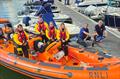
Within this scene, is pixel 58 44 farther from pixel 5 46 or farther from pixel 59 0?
pixel 59 0

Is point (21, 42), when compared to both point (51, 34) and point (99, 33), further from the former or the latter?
point (99, 33)

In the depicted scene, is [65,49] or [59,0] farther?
[59,0]

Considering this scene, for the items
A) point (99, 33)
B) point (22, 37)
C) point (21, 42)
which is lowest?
point (99, 33)

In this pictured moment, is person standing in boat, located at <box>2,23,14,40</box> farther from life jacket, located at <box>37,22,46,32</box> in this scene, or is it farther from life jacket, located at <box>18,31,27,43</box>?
life jacket, located at <box>18,31,27,43</box>

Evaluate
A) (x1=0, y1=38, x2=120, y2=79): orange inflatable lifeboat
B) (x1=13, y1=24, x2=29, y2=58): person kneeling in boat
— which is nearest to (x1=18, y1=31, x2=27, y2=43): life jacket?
(x1=13, y1=24, x2=29, y2=58): person kneeling in boat

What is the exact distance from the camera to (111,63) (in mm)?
10648

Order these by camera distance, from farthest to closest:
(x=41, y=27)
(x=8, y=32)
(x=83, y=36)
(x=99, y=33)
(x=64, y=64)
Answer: (x=99, y=33) < (x=83, y=36) < (x=8, y=32) < (x=41, y=27) < (x=64, y=64)

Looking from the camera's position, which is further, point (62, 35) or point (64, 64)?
point (62, 35)

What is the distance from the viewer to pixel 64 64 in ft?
38.1

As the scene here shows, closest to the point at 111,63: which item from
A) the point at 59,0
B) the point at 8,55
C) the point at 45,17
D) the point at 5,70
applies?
the point at 8,55

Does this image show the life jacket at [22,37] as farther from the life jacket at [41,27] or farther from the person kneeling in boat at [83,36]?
the person kneeling in boat at [83,36]

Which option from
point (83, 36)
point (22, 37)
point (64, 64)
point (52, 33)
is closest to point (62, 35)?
point (52, 33)

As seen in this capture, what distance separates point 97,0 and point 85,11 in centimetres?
505

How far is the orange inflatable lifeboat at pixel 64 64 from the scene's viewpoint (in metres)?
10.3
